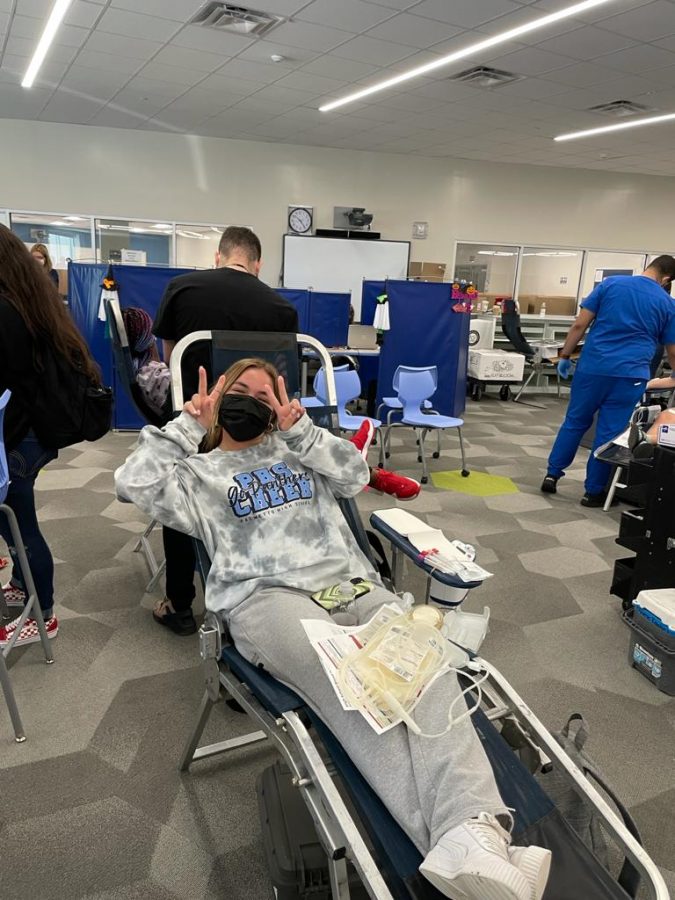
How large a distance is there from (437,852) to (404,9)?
4820 mm

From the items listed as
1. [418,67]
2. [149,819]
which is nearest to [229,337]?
[149,819]

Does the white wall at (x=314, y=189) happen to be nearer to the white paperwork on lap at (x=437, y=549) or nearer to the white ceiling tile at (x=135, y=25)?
the white ceiling tile at (x=135, y=25)

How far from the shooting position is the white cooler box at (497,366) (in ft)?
25.4

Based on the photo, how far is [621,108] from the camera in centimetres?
605

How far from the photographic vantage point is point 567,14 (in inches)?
160

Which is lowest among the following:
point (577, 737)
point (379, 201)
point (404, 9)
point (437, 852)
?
point (577, 737)

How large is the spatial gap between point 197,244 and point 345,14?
4.81 meters

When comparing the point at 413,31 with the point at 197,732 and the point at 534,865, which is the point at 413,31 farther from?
the point at 534,865

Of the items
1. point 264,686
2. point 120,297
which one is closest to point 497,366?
point 120,297

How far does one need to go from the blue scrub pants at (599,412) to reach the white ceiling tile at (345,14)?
9.41ft

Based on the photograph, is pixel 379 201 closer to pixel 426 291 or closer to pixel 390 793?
pixel 426 291

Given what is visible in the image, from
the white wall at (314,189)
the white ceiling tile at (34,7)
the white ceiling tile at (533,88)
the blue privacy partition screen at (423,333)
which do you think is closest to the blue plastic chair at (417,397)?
the blue privacy partition screen at (423,333)

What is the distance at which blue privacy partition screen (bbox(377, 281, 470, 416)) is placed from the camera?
18.7 ft

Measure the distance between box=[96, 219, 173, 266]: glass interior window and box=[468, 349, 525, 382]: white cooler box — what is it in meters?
4.48
